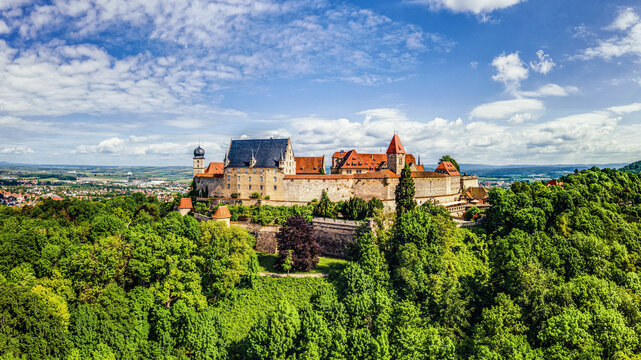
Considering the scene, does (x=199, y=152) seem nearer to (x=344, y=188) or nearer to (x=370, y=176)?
(x=344, y=188)

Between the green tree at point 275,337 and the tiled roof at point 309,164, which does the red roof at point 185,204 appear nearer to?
the tiled roof at point 309,164

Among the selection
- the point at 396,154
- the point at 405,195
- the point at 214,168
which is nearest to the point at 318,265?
the point at 405,195

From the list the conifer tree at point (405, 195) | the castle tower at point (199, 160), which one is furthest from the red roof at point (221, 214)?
the castle tower at point (199, 160)

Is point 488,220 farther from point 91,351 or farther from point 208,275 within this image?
point 91,351

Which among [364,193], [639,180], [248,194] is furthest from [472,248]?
[639,180]

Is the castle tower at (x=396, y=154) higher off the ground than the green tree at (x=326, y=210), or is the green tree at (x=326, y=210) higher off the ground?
the castle tower at (x=396, y=154)

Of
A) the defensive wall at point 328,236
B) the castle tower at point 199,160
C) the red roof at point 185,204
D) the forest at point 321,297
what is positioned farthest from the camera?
the castle tower at point 199,160

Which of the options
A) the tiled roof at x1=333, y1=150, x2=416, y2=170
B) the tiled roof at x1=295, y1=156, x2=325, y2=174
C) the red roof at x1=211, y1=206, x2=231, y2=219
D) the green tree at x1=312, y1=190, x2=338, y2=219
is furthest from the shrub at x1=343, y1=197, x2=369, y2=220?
the tiled roof at x1=295, y1=156, x2=325, y2=174
